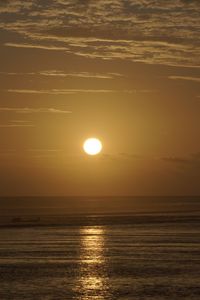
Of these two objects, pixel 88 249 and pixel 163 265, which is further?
pixel 88 249

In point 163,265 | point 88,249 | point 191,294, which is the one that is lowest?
point 191,294

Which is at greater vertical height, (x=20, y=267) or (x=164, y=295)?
(x=20, y=267)

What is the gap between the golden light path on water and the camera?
119 ft

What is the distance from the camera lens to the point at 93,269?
4644 centimetres

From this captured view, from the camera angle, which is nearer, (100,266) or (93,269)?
(93,269)

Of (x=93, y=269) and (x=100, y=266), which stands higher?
(x=100, y=266)

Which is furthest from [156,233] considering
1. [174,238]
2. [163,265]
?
[163,265]

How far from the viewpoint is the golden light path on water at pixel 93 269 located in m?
36.3

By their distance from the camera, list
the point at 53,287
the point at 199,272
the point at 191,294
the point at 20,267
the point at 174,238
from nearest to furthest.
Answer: the point at 191,294, the point at 53,287, the point at 199,272, the point at 20,267, the point at 174,238

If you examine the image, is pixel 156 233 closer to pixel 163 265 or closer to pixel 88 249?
pixel 88 249

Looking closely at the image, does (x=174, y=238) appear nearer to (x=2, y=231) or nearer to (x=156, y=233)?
(x=156, y=233)

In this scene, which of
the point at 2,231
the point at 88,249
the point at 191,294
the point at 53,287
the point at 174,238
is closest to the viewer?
the point at 191,294

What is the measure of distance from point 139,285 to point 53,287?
4.91 meters

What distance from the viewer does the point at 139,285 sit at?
38.5 m
